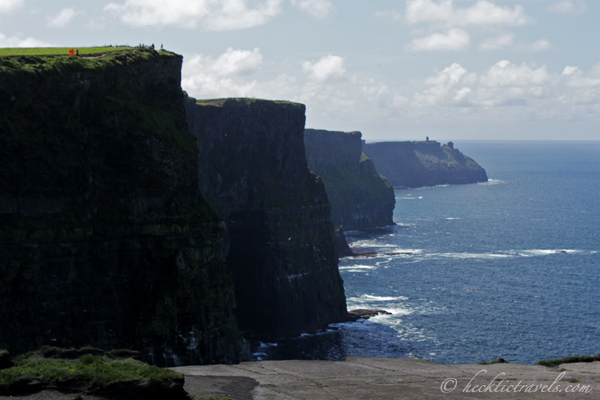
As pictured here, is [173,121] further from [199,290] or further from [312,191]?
[312,191]

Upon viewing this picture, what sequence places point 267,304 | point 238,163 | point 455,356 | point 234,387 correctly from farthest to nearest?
point 238,163, point 267,304, point 455,356, point 234,387

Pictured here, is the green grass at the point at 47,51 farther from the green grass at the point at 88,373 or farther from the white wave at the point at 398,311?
the white wave at the point at 398,311

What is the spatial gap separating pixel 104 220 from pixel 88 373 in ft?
88.5

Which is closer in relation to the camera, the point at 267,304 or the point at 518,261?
the point at 267,304

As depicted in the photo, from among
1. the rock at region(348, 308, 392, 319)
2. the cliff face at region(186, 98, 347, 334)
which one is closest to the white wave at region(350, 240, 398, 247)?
the cliff face at region(186, 98, 347, 334)

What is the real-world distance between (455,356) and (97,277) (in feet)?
158

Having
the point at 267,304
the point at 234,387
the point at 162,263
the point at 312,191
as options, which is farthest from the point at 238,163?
the point at 234,387

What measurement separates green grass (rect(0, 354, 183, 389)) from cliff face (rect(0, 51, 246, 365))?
20718 mm

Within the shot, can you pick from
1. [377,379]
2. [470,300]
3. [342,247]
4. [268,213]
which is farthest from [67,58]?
[342,247]

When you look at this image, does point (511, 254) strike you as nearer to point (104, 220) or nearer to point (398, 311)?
point (398, 311)

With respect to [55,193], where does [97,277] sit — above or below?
below

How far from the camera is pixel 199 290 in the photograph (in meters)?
57.0

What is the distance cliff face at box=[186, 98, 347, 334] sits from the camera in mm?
97250

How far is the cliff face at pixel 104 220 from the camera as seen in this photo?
1928 inches
